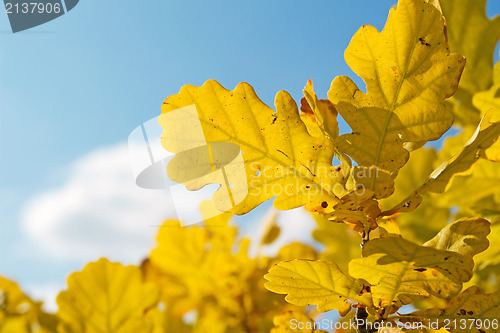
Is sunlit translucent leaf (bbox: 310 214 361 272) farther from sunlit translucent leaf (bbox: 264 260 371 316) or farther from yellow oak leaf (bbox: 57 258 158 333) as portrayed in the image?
sunlit translucent leaf (bbox: 264 260 371 316)

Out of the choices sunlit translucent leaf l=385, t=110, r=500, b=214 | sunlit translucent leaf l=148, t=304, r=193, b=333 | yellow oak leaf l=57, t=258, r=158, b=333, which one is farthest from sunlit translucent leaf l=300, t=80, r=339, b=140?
sunlit translucent leaf l=148, t=304, r=193, b=333

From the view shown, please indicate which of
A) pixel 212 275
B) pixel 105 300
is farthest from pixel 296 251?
pixel 105 300

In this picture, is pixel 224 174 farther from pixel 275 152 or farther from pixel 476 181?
pixel 476 181

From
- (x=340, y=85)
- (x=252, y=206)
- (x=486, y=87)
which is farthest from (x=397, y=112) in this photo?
(x=486, y=87)

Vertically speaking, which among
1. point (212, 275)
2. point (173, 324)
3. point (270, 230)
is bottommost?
point (173, 324)

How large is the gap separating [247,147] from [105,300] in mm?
557

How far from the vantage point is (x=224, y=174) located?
68 cm

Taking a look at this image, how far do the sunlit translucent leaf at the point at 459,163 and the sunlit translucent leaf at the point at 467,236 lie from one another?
0.18 ft

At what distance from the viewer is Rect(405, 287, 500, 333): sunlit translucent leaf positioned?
67 cm

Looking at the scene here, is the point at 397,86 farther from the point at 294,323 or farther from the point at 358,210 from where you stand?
the point at 294,323

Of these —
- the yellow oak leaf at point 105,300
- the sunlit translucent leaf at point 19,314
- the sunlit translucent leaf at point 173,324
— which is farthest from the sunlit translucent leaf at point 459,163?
the sunlit translucent leaf at point 173,324

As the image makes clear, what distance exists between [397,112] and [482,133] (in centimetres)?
12

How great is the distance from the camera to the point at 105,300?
A: 1.02m

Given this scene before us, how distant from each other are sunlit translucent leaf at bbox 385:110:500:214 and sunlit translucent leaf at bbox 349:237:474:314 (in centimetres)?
9
